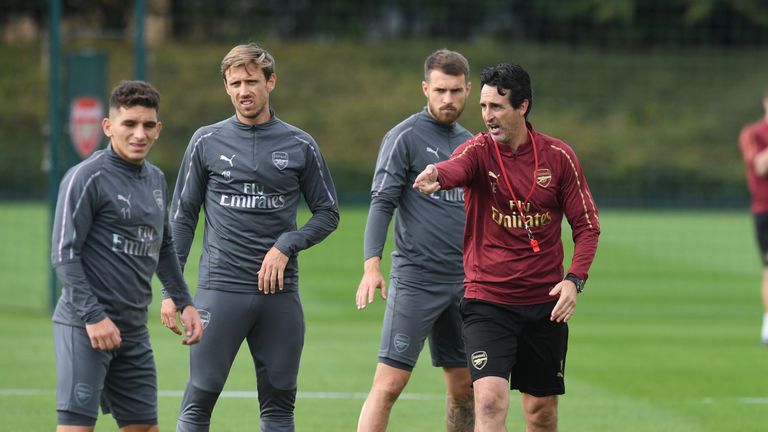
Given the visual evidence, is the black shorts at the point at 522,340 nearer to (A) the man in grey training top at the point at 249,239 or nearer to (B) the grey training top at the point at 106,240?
(A) the man in grey training top at the point at 249,239

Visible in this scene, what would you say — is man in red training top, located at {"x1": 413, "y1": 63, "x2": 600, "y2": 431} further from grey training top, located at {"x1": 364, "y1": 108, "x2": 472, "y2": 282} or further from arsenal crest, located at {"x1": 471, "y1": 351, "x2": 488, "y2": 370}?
grey training top, located at {"x1": 364, "y1": 108, "x2": 472, "y2": 282}

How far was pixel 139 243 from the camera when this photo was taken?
21.0 ft

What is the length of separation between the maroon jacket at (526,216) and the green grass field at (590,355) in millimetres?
2576

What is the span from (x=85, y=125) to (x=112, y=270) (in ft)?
29.7

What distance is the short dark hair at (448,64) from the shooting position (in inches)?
296

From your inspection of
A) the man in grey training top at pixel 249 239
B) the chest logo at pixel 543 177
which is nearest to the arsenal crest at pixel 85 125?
the man in grey training top at pixel 249 239

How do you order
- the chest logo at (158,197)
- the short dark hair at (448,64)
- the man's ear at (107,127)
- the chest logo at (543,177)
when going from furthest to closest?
the short dark hair at (448,64), the chest logo at (543,177), the chest logo at (158,197), the man's ear at (107,127)

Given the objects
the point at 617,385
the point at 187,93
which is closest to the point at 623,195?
the point at 187,93

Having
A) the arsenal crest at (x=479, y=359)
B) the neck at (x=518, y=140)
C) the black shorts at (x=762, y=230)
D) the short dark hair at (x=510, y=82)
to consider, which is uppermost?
the short dark hair at (x=510, y=82)

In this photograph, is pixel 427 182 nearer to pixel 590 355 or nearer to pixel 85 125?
pixel 590 355

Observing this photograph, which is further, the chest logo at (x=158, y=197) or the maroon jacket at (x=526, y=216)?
the maroon jacket at (x=526, y=216)

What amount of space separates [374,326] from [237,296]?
8735 mm

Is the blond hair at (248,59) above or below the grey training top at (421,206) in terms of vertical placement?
above

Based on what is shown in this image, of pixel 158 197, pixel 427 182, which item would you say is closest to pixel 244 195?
pixel 158 197
